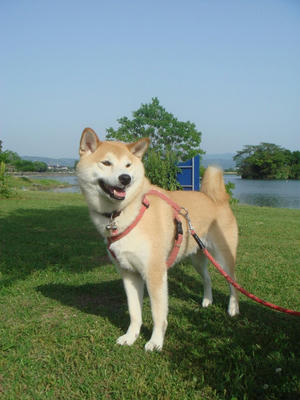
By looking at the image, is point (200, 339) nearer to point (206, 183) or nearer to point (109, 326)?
point (109, 326)

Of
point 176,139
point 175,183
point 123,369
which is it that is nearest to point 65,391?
point 123,369

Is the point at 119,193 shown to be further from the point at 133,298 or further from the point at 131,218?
the point at 133,298

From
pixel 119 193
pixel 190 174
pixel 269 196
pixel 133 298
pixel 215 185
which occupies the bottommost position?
pixel 269 196

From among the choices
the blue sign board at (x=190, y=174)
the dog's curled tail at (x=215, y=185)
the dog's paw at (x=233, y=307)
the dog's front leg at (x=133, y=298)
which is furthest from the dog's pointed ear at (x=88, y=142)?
the blue sign board at (x=190, y=174)

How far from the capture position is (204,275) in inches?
168

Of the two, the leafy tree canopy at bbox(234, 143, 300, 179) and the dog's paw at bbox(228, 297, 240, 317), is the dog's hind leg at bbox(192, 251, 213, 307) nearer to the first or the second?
the dog's paw at bbox(228, 297, 240, 317)

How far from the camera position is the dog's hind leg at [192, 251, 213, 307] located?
4.15 m

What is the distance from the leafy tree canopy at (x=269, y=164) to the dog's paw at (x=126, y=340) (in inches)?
2463

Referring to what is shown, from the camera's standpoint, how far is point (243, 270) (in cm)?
554

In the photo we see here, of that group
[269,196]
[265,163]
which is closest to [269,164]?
[265,163]

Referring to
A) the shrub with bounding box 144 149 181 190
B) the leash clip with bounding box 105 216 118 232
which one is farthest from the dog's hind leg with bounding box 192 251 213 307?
the shrub with bounding box 144 149 181 190

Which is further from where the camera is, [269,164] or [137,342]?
[269,164]

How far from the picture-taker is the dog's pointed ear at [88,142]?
9.91 ft

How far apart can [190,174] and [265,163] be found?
6171 centimetres
